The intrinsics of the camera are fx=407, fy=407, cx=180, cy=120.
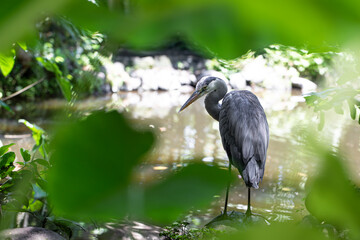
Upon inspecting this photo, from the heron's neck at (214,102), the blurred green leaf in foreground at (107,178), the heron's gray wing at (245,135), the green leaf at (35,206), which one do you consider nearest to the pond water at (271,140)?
the heron's gray wing at (245,135)

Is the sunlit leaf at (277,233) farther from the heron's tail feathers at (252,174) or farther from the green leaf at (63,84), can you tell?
the heron's tail feathers at (252,174)

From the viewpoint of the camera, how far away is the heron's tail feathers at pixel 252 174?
2.14m

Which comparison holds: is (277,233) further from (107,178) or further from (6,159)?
(6,159)

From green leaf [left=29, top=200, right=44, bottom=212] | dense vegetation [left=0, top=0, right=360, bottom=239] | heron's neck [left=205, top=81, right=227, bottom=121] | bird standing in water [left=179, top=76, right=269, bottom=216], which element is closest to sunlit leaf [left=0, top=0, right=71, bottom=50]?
dense vegetation [left=0, top=0, right=360, bottom=239]

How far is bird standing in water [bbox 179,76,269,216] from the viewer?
2178 millimetres

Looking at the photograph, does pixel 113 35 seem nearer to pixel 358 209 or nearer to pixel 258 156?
pixel 358 209

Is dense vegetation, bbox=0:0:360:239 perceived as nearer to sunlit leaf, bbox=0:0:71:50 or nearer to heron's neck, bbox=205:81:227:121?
sunlit leaf, bbox=0:0:71:50

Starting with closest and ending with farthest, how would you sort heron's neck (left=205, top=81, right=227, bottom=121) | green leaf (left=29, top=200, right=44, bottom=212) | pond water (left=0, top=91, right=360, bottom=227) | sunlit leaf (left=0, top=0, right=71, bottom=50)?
sunlit leaf (left=0, top=0, right=71, bottom=50), green leaf (left=29, top=200, right=44, bottom=212), heron's neck (left=205, top=81, right=227, bottom=121), pond water (left=0, top=91, right=360, bottom=227)

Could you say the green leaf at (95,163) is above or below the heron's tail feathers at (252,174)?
above

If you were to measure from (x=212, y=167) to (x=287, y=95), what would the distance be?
8494mm

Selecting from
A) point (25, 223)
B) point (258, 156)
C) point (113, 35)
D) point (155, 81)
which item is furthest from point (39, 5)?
point (155, 81)

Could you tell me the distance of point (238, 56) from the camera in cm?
13

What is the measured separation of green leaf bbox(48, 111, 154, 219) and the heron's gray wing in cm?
203

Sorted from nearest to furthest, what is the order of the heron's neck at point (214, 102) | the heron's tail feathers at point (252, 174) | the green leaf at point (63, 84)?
1. the green leaf at point (63, 84)
2. the heron's tail feathers at point (252, 174)
3. the heron's neck at point (214, 102)
